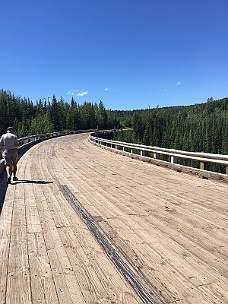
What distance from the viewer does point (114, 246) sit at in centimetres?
432

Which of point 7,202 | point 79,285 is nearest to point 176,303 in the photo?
point 79,285

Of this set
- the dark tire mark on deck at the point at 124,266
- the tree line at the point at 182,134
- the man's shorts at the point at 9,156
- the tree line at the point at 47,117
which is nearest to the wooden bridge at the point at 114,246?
the dark tire mark on deck at the point at 124,266

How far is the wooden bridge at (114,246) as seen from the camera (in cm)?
312

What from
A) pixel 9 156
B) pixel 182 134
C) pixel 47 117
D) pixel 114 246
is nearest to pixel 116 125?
pixel 182 134

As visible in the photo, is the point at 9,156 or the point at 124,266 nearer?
the point at 124,266

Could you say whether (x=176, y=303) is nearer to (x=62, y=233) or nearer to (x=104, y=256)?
(x=104, y=256)

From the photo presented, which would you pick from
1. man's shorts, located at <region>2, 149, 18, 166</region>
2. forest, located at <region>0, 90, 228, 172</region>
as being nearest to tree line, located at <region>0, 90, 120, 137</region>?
forest, located at <region>0, 90, 228, 172</region>

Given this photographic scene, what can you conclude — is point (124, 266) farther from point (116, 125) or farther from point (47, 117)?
point (116, 125)

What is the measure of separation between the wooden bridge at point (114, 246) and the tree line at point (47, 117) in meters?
89.9

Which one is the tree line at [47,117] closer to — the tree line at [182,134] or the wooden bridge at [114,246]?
the tree line at [182,134]

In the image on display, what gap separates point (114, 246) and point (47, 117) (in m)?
104

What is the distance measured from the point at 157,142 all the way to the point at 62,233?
114951 millimetres

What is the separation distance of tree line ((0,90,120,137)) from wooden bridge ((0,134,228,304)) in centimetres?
8986

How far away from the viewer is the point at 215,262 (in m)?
3.79
